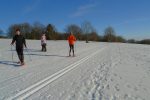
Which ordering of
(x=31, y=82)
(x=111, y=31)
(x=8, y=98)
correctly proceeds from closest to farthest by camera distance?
(x=8, y=98) → (x=31, y=82) → (x=111, y=31)

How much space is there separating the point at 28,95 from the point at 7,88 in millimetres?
1116

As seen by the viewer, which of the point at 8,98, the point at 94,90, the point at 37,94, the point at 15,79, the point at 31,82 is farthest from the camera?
the point at 15,79

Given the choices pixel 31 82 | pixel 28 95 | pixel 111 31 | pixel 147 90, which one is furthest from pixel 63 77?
pixel 111 31

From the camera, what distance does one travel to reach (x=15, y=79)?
794cm

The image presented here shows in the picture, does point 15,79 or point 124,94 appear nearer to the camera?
point 124,94

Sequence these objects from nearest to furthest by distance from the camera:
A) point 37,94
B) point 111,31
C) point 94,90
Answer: point 37,94 → point 94,90 → point 111,31

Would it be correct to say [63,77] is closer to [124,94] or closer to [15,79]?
[15,79]

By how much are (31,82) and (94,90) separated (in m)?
2.32

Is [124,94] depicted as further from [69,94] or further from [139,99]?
[69,94]

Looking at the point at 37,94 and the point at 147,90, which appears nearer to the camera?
the point at 37,94

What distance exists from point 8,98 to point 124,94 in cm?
324

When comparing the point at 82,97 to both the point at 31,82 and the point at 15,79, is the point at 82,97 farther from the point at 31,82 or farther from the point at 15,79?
the point at 15,79

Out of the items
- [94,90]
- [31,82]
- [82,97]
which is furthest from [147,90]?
[31,82]

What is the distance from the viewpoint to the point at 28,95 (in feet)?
19.1
